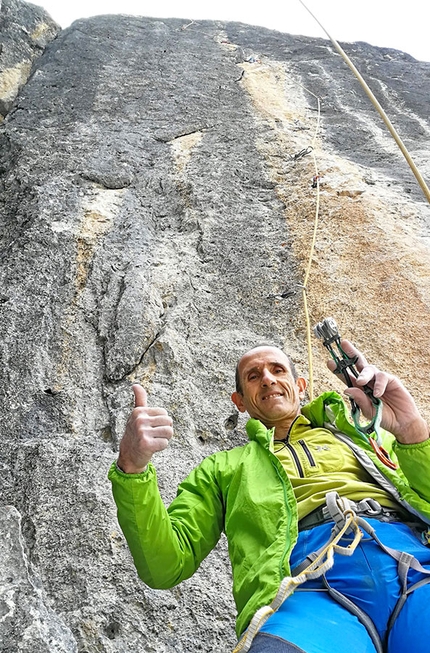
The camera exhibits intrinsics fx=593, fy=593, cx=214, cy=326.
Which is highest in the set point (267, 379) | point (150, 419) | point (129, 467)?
point (150, 419)

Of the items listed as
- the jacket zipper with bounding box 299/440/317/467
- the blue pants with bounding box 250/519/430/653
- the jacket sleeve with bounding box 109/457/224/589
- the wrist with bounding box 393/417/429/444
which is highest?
the wrist with bounding box 393/417/429/444

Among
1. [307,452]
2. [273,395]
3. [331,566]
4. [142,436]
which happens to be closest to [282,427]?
[273,395]

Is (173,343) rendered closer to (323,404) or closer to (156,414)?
(323,404)

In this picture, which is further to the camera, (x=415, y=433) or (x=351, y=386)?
(x=351, y=386)

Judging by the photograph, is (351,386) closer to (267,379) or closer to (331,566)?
(267,379)

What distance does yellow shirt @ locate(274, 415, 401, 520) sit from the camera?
2.44 meters

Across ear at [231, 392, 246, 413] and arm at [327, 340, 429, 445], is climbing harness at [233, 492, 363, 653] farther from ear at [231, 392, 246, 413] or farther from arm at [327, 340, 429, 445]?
ear at [231, 392, 246, 413]

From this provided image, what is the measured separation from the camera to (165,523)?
232cm

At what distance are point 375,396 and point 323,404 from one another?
2.02 feet

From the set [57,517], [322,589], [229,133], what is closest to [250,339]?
[57,517]

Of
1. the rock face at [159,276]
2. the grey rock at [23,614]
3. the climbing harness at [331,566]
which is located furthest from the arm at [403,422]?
the grey rock at [23,614]

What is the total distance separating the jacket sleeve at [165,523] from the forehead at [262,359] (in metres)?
0.62

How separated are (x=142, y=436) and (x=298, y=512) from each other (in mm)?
756

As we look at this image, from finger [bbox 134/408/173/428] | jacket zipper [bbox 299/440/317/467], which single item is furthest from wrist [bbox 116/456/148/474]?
jacket zipper [bbox 299/440/317/467]
